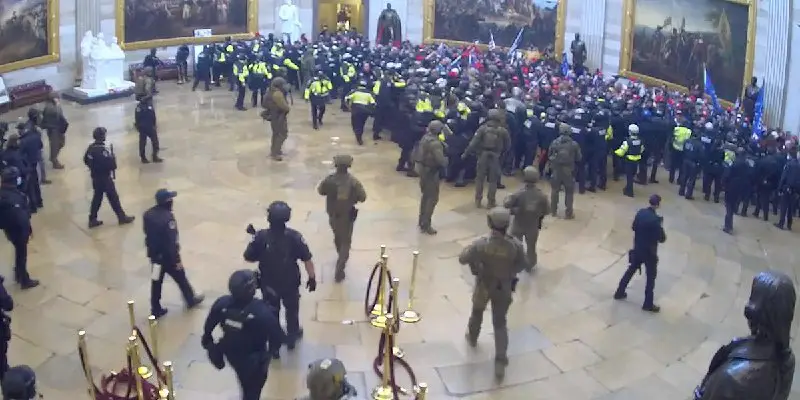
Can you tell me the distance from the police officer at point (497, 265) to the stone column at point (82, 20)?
693 inches

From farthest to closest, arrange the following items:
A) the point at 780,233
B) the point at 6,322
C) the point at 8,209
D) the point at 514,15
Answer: the point at 514,15
the point at 780,233
the point at 8,209
the point at 6,322

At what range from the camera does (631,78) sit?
24953 millimetres

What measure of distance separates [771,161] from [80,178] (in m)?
11.8

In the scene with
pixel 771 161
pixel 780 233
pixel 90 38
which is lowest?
pixel 780 233

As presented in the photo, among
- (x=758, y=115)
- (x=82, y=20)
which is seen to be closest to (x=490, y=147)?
(x=758, y=115)

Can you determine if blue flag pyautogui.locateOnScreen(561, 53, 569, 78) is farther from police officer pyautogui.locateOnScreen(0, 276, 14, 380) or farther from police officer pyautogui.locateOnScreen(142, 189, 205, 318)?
police officer pyautogui.locateOnScreen(0, 276, 14, 380)

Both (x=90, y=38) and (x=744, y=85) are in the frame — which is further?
(x=90, y=38)

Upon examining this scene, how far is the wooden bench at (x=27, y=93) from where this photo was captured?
843 inches

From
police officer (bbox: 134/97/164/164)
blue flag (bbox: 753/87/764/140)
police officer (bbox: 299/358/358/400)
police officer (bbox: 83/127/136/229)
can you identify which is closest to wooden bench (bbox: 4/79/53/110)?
police officer (bbox: 134/97/164/164)

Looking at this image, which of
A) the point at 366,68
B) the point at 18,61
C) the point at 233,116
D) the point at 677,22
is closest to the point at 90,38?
the point at 18,61

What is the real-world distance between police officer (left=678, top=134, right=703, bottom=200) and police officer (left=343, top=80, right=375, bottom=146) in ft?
19.8

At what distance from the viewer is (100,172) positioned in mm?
12945

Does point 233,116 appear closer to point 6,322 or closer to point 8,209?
point 8,209

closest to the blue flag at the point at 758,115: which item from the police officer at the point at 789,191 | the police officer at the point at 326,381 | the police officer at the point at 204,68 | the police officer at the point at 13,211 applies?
the police officer at the point at 789,191
